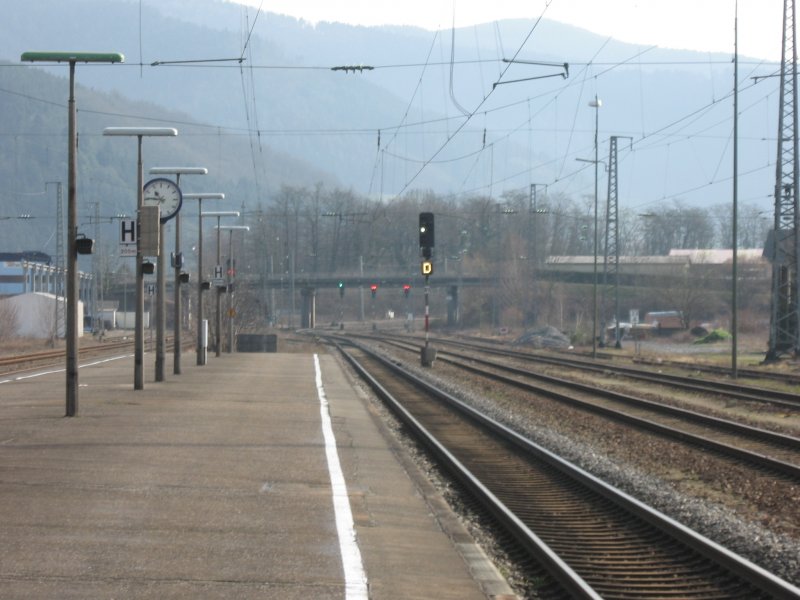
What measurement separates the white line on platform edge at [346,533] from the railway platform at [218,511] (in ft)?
0.09

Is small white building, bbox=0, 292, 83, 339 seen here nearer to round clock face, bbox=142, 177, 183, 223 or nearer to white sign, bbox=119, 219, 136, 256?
round clock face, bbox=142, 177, 183, 223

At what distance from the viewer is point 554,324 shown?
91500mm

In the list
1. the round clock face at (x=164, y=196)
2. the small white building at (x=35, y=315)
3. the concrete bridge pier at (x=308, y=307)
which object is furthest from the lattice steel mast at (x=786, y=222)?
the concrete bridge pier at (x=308, y=307)

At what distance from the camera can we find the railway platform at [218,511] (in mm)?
8086

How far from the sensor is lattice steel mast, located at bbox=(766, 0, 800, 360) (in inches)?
1545

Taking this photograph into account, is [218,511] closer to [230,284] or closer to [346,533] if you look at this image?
[346,533]

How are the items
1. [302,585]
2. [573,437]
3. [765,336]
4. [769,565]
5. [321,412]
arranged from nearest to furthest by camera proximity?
[302,585]
[769,565]
[573,437]
[321,412]
[765,336]

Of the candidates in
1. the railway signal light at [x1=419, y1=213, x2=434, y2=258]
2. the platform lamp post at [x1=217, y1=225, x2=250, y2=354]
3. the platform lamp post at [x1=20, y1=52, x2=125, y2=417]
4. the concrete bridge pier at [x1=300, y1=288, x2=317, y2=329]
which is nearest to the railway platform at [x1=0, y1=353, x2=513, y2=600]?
the platform lamp post at [x1=20, y1=52, x2=125, y2=417]

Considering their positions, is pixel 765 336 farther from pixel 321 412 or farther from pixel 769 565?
pixel 769 565

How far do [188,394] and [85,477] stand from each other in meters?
12.4

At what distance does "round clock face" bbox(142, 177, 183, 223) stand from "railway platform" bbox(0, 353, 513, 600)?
6.26 m

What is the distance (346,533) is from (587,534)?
271cm

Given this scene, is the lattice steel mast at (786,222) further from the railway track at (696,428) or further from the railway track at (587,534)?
the railway track at (587,534)

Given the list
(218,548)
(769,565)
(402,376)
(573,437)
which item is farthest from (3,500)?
(402,376)
